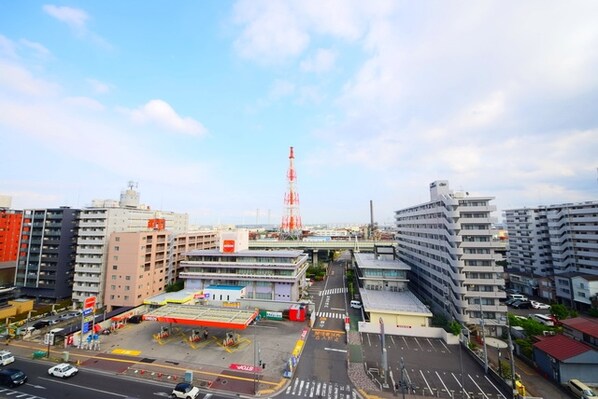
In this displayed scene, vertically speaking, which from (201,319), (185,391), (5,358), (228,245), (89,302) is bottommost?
(5,358)

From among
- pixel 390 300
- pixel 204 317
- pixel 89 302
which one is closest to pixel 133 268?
pixel 89 302

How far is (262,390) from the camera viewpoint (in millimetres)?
29016

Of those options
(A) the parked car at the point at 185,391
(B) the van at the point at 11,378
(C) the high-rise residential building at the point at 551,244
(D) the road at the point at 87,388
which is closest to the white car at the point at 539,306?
(C) the high-rise residential building at the point at 551,244

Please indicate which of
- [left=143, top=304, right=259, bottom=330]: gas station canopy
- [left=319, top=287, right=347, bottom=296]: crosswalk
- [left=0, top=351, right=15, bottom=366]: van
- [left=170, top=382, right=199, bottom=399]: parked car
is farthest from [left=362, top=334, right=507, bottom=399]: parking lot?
[left=0, top=351, right=15, bottom=366]: van

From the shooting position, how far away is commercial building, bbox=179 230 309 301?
58.6 metres

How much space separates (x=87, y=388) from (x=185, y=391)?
11658 mm

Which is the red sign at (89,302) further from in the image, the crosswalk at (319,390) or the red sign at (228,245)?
the crosswalk at (319,390)

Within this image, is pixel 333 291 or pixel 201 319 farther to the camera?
pixel 333 291

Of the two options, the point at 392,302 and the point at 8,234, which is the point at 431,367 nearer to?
the point at 392,302

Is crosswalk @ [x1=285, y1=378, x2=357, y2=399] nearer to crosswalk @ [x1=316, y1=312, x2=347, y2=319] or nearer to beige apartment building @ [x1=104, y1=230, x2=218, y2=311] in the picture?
crosswalk @ [x1=316, y1=312, x2=347, y2=319]

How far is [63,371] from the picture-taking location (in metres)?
31.4

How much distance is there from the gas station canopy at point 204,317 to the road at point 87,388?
975cm

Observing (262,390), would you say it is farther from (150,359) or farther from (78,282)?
(78,282)

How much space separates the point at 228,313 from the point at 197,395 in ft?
50.0
